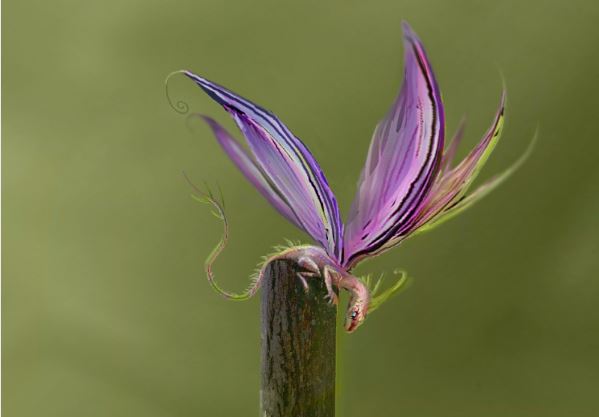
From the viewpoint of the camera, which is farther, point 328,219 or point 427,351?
point 427,351

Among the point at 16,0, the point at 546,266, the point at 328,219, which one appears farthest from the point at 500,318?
the point at 16,0

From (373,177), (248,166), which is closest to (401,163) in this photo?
(373,177)

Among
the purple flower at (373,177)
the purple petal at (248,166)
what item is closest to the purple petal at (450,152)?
the purple flower at (373,177)

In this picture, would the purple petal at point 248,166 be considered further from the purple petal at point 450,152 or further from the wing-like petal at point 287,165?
the purple petal at point 450,152

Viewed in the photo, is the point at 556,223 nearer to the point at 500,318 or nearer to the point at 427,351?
the point at 500,318

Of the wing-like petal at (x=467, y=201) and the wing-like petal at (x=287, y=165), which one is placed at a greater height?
the wing-like petal at (x=287, y=165)

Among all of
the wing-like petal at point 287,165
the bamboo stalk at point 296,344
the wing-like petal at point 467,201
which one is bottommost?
the bamboo stalk at point 296,344

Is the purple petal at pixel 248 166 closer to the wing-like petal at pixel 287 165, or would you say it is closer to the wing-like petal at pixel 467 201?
the wing-like petal at pixel 287 165

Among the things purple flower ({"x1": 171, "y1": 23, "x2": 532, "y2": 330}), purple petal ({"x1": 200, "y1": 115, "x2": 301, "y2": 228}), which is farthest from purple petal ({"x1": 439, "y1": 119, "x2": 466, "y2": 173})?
purple petal ({"x1": 200, "y1": 115, "x2": 301, "y2": 228})
